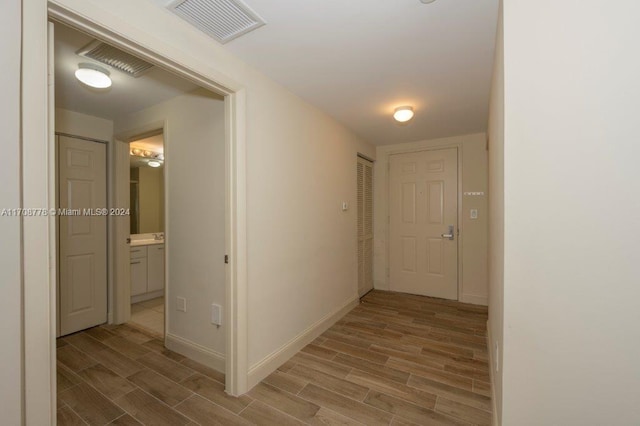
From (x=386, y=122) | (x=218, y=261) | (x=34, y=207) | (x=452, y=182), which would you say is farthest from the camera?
(x=452, y=182)

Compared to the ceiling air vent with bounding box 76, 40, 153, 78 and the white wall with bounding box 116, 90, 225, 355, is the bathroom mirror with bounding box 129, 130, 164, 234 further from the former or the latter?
the ceiling air vent with bounding box 76, 40, 153, 78

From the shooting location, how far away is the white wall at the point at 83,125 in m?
2.75

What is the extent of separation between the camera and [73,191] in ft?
9.37

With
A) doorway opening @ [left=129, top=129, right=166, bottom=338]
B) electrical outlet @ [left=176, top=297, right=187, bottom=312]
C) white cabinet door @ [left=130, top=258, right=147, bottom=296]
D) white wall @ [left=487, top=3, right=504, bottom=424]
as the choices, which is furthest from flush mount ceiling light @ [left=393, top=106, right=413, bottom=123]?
white cabinet door @ [left=130, top=258, right=147, bottom=296]

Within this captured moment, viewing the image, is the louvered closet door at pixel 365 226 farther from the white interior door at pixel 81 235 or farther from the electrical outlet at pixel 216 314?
the white interior door at pixel 81 235

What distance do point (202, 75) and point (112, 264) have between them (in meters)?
2.71

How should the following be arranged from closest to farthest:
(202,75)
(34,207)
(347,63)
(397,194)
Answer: (34,207) < (202,75) < (347,63) < (397,194)

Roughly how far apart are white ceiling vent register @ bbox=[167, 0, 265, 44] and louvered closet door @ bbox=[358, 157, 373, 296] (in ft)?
8.78

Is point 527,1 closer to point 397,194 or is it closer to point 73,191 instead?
point 397,194

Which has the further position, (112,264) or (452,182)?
(452,182)

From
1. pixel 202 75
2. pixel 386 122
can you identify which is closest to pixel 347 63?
pixel 202 75

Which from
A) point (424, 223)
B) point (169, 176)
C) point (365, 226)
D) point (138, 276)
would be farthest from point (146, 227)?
point (424, 223)

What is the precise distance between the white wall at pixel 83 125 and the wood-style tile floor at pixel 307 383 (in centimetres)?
219

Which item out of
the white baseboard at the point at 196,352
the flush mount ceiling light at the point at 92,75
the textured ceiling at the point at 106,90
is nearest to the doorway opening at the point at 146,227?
the textured ceiling at the point at 106,90
